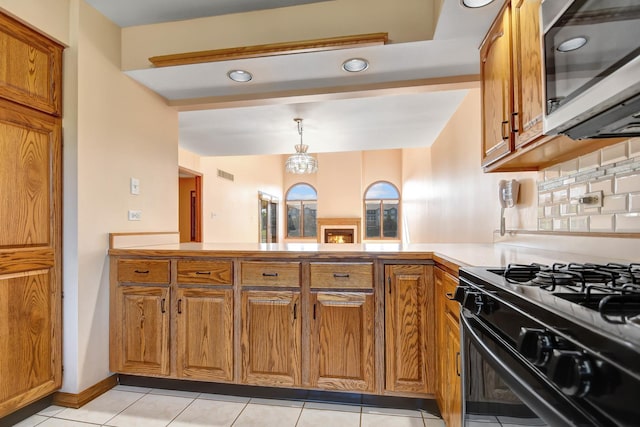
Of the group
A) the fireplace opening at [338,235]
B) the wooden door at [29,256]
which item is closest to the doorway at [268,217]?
the fireplace opening at [338,235]

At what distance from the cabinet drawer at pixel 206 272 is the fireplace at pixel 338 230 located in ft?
25.5

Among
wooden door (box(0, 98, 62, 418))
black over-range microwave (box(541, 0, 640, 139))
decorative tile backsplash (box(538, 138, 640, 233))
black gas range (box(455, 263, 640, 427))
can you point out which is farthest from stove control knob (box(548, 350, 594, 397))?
wooden door (box(0, 98, 62, 418))

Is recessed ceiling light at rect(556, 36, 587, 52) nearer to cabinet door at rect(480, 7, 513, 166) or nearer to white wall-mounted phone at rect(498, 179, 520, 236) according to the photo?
cabinet door at rect(480, 7, 513, 166)

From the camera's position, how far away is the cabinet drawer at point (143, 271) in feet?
6.96

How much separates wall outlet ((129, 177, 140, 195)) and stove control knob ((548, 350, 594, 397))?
8.48 ft

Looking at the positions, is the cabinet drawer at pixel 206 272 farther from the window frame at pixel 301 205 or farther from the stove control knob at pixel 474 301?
the window frame at pixel 301 205

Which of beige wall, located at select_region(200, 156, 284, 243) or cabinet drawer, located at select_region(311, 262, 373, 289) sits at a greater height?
beige wall, located at select_region(200, 156, 284, 243)

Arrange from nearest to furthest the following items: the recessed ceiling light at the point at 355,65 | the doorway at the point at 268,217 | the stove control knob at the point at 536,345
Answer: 1. the stove control knob at the point at 536,345
2. the recessed ceiling light at the point at 355,65
3. the doorway at the point at 268,217

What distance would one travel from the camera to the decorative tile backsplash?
1229mm

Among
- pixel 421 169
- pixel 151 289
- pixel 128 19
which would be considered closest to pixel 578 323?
pixel 151 289

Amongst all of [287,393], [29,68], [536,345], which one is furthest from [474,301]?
[29,68]

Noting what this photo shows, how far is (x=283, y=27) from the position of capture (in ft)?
6.93

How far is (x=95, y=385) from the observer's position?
2.06 metres

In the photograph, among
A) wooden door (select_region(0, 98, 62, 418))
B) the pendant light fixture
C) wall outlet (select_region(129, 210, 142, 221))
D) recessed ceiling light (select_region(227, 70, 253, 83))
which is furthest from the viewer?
the pendant light fixture
